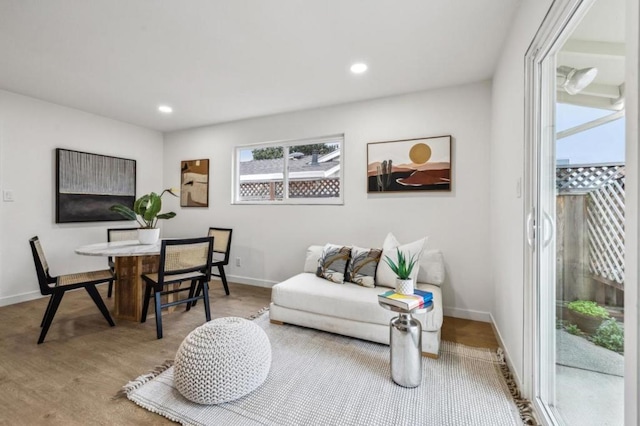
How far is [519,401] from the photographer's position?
152cm

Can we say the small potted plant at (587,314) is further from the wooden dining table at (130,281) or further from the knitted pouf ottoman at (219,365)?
the wooden dining table at (130,281)

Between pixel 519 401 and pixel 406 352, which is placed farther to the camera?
pixel 406 352

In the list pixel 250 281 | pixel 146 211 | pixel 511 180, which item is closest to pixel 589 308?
pixel 511 180

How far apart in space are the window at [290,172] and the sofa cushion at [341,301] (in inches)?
47.6

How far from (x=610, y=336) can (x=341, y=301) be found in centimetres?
152

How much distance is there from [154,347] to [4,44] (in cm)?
254

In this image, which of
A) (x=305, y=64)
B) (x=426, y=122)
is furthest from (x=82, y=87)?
(x=426, y=122)

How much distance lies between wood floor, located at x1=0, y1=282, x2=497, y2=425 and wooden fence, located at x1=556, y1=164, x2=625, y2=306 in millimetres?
1190

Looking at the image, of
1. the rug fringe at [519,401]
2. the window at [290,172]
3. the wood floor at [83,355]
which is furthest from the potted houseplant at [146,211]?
the rug fringe at [519,401]

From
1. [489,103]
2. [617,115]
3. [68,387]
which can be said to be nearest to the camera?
[617,115]

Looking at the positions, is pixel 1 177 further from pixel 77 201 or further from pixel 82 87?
pixel 82 87

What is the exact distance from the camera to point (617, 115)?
3.12 ft

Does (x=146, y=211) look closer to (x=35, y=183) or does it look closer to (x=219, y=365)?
(x=35, y=183)

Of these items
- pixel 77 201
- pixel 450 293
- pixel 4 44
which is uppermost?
pixel 4 44
